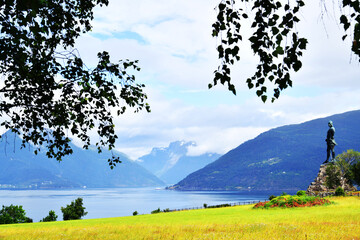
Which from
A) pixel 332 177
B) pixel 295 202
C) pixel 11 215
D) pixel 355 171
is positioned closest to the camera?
pixel 295 202

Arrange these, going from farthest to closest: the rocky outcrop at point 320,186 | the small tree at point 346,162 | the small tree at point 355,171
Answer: the small tree at point 346,162
the small tree at point 355,171
the rocky outcrop at point 320,186

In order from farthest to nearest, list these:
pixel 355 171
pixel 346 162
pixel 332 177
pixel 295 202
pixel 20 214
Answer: pixel 346 162 → pixel 20 214 → pixel 355 171 → pixel 332 177 → pixel 295 202

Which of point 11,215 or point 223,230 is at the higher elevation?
point 223,230

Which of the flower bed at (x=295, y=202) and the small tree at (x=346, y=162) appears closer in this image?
the flower bed at (x=295, y=202)

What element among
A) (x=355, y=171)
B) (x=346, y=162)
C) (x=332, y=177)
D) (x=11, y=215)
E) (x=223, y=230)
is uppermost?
(x=346, y=162)

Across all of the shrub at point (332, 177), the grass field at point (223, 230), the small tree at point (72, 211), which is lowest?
the small tree at point (72, 211)

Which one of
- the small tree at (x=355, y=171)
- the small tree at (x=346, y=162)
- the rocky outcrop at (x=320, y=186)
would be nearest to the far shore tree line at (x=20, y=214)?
the rocky outcrop at (x=320, y=186)

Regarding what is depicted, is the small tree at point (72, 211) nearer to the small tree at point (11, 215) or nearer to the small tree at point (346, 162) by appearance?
the small tree at point (11, 215)

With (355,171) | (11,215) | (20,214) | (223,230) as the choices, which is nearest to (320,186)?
(355,171)

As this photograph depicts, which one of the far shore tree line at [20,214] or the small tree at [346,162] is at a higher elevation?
the small tree at [346,162]

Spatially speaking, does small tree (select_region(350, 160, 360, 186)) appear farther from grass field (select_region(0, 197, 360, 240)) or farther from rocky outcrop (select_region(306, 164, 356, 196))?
grass field (select_region(0, 197, 360, 240))

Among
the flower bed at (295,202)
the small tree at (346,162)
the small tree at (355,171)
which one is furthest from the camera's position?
the small tree at (346,162)

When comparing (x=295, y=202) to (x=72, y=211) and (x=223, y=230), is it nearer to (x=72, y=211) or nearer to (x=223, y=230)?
(x=223, y=230)

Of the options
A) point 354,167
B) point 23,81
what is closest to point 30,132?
point 23,81
